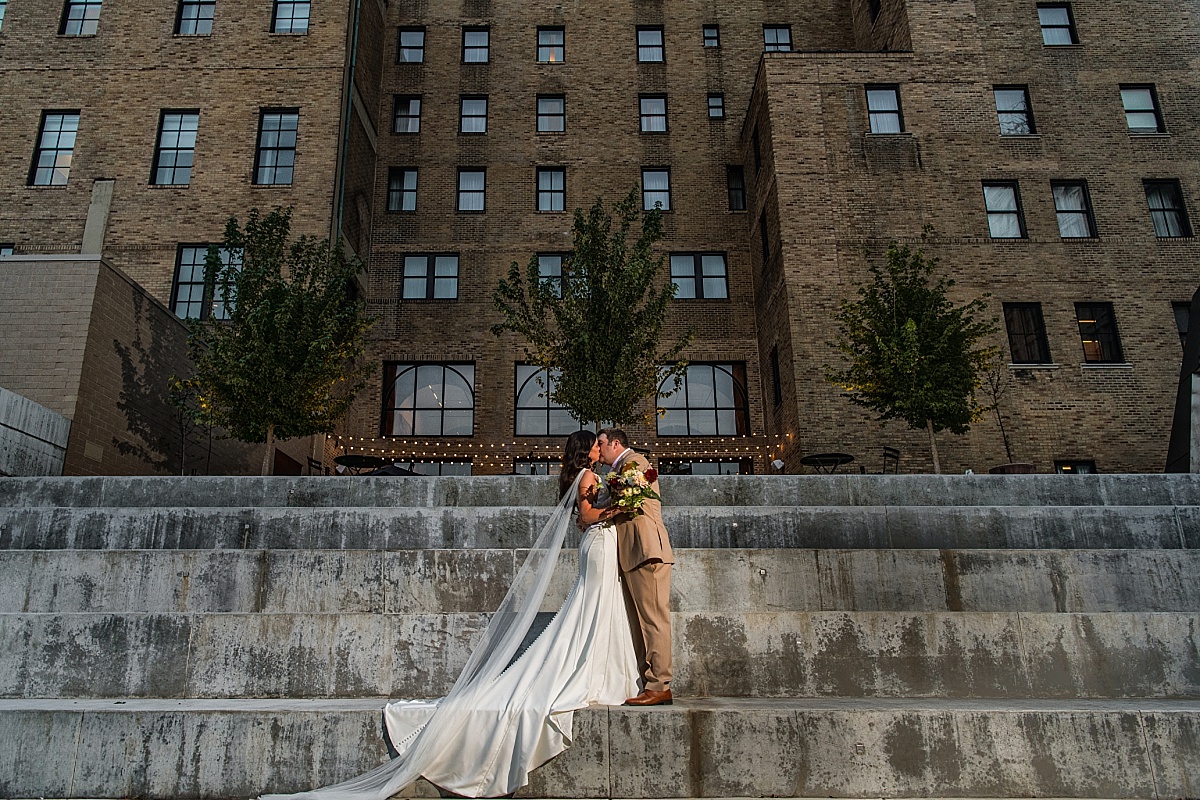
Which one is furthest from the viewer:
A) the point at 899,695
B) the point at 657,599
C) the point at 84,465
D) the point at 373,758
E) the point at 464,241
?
the point at 464,241

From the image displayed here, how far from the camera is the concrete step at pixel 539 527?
890 cm

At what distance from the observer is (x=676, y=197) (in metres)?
25.2

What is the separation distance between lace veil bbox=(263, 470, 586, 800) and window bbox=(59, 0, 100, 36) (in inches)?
969

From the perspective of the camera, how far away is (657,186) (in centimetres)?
2542

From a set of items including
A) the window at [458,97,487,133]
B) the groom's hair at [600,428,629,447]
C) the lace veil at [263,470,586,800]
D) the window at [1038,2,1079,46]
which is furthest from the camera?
the window at [458,97,487,133]

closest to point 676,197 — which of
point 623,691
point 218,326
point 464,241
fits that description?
point 464,241

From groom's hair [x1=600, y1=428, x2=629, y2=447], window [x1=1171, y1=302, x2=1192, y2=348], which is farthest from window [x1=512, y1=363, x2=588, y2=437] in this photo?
groom's hair [x1=600, y1=428, x2=629, y2=447]

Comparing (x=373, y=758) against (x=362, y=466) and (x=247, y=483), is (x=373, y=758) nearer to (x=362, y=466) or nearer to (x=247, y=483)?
(x=247, y=483)

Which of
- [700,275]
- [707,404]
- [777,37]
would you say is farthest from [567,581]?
[777,37]

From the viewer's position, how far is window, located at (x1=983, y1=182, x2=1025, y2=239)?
21141 mm

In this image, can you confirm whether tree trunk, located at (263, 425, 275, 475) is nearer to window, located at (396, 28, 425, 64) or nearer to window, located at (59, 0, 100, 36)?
window, located at (59, 0, 100, 36)

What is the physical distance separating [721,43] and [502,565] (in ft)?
78.4

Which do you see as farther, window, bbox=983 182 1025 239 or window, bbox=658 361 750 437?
window, bbox=658 361 750 437

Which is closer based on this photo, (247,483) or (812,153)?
(247,483)
